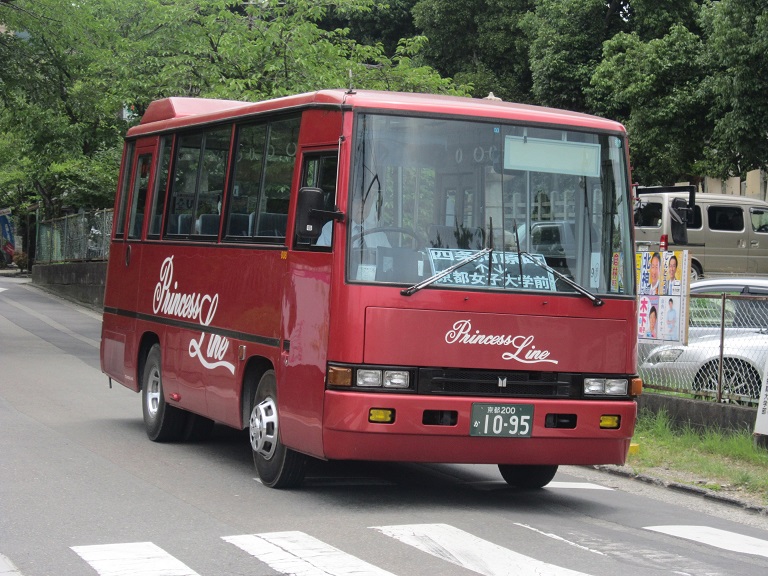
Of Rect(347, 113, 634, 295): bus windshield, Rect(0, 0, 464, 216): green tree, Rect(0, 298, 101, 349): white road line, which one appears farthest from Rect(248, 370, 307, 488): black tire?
Rect(0, 298, 101, 349): white road line

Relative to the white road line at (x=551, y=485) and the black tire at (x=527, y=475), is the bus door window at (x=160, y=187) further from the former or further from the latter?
the black tire at (x=527, y=475)

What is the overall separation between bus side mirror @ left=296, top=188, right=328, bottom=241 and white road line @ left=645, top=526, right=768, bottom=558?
3149 millimetres

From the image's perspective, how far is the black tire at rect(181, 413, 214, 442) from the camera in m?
12.1

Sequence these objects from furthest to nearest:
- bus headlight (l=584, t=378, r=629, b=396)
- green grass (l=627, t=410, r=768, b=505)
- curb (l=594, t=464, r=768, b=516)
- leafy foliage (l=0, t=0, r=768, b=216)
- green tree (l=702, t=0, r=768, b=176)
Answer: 1. green tree (l=702, t=0, r=768, b=176)
2. leafy foliage (l=0, t=0, r=768, b=216)
3. green grass (l=627, t=410, r=768, b=505)
4. curb (l=594, t=464, r=768, b=516)
5. bus headlight (l=584, t=378, r=629, b=396)

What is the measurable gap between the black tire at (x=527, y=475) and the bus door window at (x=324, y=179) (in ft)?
9.32

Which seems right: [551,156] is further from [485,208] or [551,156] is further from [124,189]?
[124,189]

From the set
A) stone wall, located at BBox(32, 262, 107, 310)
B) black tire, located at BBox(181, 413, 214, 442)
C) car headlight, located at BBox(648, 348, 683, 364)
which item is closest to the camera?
black tire, located at BBox(181, 413, 214, 442)

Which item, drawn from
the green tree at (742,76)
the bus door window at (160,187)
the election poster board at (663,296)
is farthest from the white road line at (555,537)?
the green tree at (742,76)

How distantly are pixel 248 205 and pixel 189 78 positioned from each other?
54.6 ft

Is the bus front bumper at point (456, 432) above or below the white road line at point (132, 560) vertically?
above

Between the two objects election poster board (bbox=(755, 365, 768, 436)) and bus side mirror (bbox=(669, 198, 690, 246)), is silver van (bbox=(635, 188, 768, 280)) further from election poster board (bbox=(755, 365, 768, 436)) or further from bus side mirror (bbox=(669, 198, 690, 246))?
bus side mirror (bbox=(669, 198, 690, 246))

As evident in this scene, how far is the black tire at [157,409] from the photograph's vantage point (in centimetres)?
Answer: 1197

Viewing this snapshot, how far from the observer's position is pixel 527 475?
33.6 ft

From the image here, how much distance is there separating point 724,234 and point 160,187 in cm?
2053
